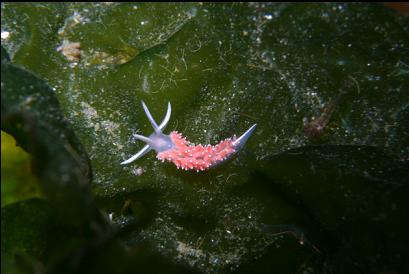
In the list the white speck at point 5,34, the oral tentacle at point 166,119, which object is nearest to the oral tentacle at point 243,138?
the oral tentacle at point 166,119

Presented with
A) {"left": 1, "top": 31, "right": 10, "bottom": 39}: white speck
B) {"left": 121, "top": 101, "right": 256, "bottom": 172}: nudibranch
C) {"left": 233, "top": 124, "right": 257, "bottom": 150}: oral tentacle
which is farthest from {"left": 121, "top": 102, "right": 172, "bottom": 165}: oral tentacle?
{"left": 1, "top": 31, "right": 10, "bottom": 39}: white speck

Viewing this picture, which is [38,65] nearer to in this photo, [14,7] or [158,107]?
[14,7]

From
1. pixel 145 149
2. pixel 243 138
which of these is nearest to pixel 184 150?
pixel 145 149

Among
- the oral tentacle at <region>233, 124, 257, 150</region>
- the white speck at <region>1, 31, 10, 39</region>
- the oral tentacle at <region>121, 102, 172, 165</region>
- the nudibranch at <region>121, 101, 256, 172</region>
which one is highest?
the white speck at <region>1, 31, 10, 39</region>

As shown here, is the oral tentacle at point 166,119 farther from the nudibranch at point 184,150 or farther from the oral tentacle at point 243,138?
the oral tentacle at point 243,138

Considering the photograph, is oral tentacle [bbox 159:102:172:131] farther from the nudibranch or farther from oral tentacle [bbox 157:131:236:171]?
oral tentacle [bbox 157:131:236:171]

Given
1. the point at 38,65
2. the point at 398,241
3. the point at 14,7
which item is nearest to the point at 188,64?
the point at 38,65

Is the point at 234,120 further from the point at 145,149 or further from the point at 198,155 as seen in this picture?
the point at 145,149
